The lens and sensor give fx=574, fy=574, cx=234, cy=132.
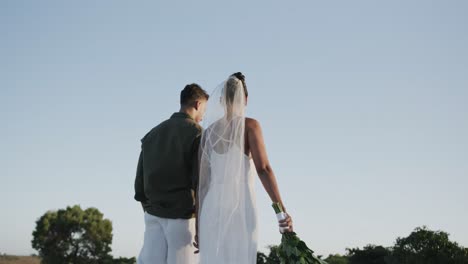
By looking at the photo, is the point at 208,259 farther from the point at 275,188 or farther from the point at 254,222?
the point at 275,188

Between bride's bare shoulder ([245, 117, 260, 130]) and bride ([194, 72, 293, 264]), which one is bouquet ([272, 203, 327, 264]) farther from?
bride's bare shoulder ([245, 117, 260, 130])

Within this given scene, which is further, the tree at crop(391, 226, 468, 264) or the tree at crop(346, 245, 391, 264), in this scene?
the tree at crop(346, 245, 391, 264)

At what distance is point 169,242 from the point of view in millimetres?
7109

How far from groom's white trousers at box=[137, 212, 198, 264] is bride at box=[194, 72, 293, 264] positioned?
0.45 feet

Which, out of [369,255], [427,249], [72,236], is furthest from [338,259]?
[72,236]

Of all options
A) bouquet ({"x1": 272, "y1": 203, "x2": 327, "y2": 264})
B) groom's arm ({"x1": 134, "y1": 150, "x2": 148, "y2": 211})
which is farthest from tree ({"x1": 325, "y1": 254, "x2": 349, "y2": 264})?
bouquet ({"x1": 272, "y1": 203, "x2": 327, "y2": 264})

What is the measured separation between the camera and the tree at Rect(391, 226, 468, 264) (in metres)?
69.3

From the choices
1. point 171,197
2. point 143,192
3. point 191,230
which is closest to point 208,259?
point 191,230

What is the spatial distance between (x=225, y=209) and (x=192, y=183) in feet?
1.94

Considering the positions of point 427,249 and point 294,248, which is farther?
point 427,249

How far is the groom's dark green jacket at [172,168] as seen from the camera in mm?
7266

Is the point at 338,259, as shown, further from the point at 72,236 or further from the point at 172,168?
the point at 172,168

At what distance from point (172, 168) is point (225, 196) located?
2.58ft

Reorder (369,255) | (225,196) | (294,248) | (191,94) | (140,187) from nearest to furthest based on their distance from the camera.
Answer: (294,248), (225,196), (191,94), (140,187), (369,255)
